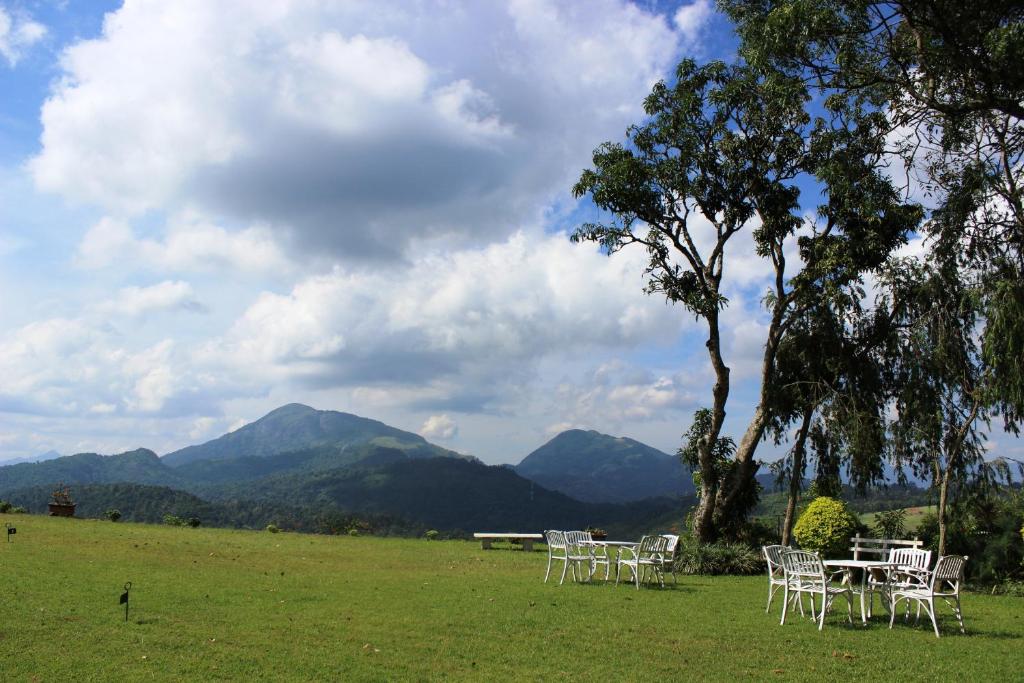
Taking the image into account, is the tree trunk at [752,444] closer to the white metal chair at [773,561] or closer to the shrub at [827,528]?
the shrub at [827,528]

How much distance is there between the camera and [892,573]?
401 inches

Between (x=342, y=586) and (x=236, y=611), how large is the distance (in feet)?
9.98

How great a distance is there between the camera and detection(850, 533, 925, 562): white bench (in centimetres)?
1521

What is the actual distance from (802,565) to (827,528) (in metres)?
7.22

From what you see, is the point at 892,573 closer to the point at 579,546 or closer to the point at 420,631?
the point at 579,546

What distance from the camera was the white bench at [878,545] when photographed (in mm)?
→ 15211

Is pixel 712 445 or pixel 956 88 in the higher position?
pixel 956 88

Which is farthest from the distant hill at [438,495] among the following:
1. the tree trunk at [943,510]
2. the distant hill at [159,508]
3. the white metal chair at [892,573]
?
the white metal chair at [892,573]

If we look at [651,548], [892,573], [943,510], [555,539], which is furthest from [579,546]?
[943,510]

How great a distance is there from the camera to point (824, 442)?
65.4ft

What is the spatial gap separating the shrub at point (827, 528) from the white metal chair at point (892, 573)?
3004mm

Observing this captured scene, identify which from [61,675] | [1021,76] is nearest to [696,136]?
[1021,76]

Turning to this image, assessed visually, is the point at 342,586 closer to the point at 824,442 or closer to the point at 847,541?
the point at 847,541

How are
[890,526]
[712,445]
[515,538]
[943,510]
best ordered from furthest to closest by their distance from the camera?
[515,538] < [712,445] < [890,526] < [943,510]
